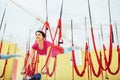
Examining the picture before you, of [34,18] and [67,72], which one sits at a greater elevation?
[34,18]

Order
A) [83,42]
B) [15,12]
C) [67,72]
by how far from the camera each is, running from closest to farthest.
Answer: [15,12], [83,42], [67,72]

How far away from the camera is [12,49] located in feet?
16.5

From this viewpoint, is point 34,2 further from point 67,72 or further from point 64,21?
point 67,72

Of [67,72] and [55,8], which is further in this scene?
[67,72]

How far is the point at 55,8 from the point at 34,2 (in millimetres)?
402

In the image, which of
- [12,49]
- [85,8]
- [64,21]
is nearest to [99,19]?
[85,8]

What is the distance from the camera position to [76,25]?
3777 mm

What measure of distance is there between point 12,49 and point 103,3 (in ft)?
9.75

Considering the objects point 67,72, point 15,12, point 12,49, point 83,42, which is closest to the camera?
point 15,12

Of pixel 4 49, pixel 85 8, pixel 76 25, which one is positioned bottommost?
pixel 4 49

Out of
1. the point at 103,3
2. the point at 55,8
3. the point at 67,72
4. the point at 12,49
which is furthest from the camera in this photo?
the point at 12,49

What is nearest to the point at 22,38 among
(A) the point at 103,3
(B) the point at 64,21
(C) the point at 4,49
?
(C) the point at 4,49

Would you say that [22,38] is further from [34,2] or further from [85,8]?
[85,8]

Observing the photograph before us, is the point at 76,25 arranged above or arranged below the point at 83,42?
above
